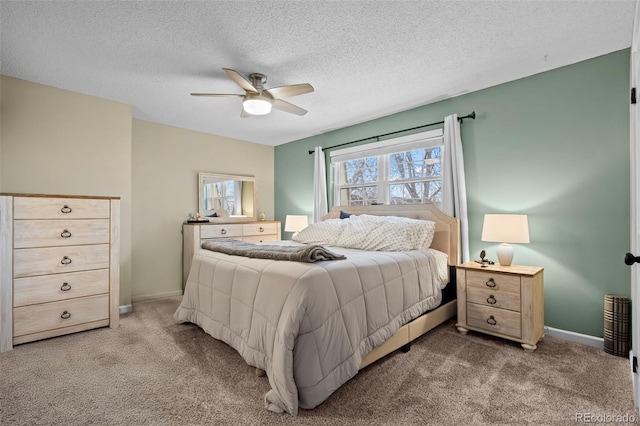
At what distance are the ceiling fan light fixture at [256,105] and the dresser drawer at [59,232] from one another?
1.78 meters

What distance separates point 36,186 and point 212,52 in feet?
7.44

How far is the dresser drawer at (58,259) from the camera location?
2521mm

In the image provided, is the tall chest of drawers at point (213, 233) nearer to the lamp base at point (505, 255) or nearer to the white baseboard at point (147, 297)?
the white baseboard at point (147, 297)

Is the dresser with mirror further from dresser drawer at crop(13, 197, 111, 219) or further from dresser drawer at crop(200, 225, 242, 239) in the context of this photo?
dresser drawer at crop(13, 197, 111, 219)

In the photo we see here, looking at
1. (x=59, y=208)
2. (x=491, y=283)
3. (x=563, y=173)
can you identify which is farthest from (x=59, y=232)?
(x=563, y=173)

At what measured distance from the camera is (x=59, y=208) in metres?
2.71

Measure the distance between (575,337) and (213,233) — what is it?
422cm

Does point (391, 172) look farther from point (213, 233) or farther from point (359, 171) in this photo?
point (213, 233)

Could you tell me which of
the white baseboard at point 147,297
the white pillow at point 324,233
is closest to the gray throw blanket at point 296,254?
the white pillow at point 324,233

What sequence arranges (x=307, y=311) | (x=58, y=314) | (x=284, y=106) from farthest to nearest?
1. (x=284, y=106)
2. (x=58, y=314)
3. (x=307, y=311)

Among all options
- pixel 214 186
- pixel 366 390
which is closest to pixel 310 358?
pixel 366 390

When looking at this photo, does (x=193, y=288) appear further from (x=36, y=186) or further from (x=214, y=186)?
(x=214, y=186)

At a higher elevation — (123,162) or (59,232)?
(123,162)

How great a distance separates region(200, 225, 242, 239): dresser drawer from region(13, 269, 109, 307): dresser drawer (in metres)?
1.48
